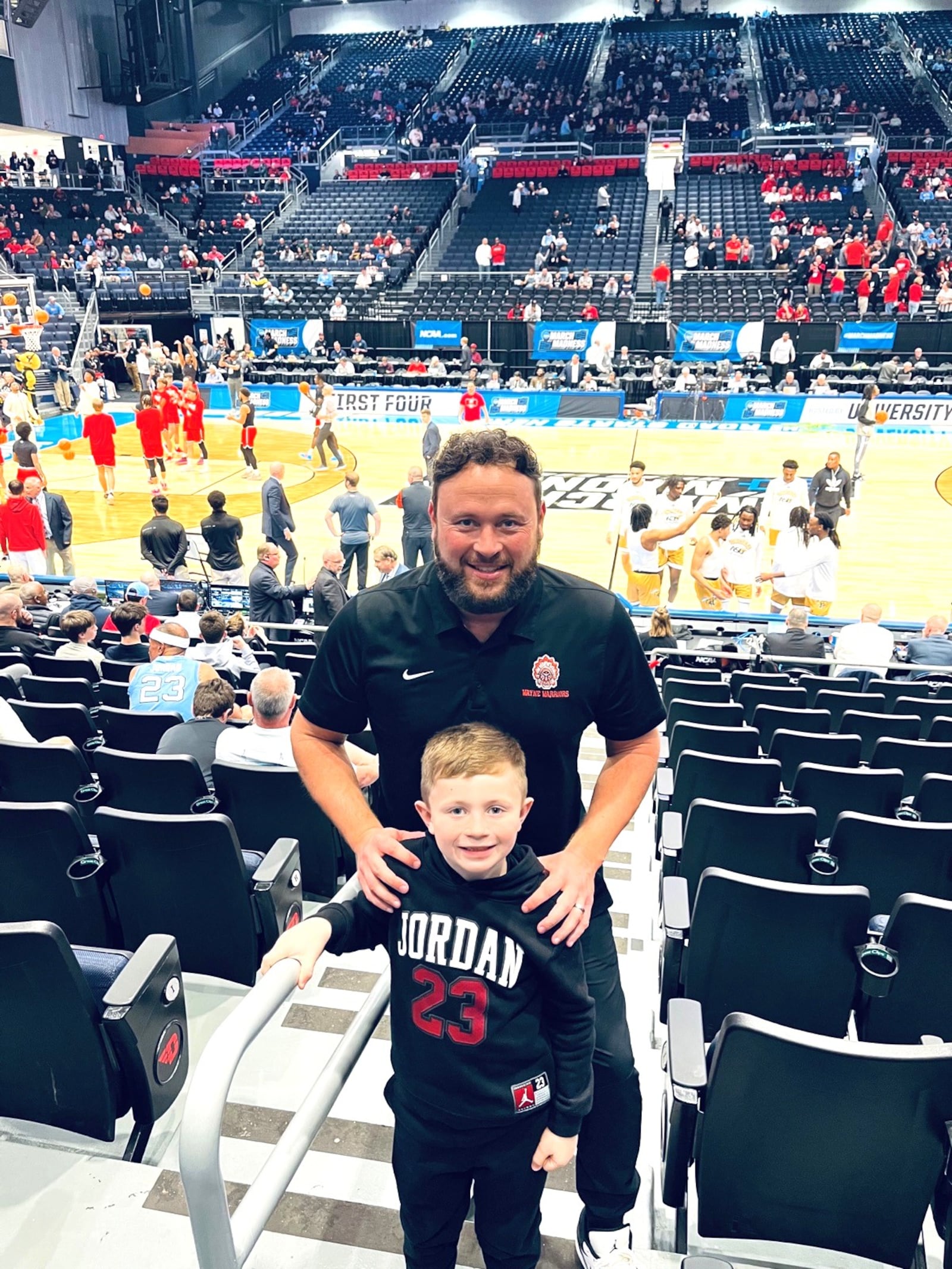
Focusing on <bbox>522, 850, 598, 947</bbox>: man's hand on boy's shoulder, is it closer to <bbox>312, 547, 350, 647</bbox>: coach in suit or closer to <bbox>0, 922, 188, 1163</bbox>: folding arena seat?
<bbox>0, 922, 188, 1163</bbox>: folding arena seat

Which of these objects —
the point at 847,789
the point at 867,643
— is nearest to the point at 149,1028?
the point at 847,789

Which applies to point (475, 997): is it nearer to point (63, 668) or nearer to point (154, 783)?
point (154, 783)

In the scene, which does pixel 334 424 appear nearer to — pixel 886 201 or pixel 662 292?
pixel 662 292

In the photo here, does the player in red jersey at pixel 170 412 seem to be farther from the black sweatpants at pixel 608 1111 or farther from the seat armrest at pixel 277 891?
the black sweatpants at pixel 608 1111

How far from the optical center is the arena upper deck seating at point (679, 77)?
112 ft

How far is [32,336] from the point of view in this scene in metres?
24.0

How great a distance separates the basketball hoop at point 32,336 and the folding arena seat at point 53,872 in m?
24.2

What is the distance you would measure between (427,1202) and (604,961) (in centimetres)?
66

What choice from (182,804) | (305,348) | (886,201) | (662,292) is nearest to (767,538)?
(182,804)

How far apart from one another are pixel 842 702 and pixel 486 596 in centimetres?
498

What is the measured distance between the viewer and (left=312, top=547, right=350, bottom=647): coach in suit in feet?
27.3

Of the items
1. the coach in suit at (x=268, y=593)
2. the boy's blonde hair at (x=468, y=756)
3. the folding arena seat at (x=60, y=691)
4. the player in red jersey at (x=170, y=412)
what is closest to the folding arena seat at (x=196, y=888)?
the boy's blonde hair at (x=468, y=756)

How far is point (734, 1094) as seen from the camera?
2049 millimetres

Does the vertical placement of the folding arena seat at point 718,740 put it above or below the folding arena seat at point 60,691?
below
